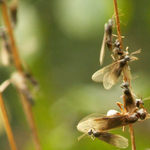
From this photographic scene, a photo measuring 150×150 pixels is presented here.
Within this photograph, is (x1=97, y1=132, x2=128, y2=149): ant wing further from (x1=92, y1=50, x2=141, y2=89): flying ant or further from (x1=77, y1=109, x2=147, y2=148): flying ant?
(x1=92, y1=50, x2=141, y2=89): flying ant

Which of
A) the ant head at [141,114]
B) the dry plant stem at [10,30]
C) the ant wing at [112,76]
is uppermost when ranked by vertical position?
the dry plant stem at [10,30]

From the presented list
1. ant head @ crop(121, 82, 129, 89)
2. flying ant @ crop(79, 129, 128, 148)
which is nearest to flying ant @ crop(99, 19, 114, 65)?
ant head @ crop(121, 82, 129, 89)

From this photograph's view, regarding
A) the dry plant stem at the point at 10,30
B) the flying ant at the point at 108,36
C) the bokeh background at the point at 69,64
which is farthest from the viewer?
the bokeh background at the point at 69,64

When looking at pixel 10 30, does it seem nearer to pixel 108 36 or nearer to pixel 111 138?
pixel 108 36

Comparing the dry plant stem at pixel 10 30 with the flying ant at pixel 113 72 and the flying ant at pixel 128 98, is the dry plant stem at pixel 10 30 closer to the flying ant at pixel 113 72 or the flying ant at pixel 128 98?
the flying ant at pixel 113 72

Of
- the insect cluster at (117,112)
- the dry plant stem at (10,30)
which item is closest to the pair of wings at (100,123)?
the insect cluster at (117,112)

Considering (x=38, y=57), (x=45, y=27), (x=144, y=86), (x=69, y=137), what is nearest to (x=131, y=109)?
(x=144, y=86)

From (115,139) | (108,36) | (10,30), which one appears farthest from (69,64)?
(115,139)
